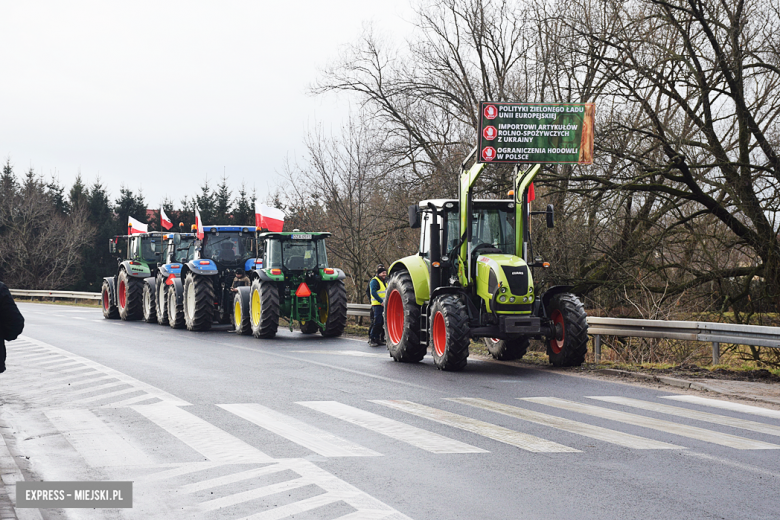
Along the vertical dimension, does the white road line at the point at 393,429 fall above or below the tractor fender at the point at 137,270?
below

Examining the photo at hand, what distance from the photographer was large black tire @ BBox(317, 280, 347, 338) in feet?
71.1

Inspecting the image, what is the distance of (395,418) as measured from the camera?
9.16m

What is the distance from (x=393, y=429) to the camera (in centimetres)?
851

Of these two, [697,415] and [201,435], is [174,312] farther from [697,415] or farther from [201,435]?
[697,415]

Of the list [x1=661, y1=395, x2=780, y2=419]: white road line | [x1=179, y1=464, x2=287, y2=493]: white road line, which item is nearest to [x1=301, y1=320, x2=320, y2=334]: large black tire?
[x1=661, y1=395, x2=780, y2=419]: white road line

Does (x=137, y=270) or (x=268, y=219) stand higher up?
(x=268, y=219)

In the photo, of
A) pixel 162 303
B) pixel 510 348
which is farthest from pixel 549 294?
pixel 162 303

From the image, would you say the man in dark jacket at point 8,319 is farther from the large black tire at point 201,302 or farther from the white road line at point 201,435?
the large black tire at point 201,302

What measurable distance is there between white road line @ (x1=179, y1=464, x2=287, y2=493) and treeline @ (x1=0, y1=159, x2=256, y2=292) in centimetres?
6073

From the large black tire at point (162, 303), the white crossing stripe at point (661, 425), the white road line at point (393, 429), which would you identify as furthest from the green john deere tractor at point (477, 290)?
the large black tire at point (162, 303)

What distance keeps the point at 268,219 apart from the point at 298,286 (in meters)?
2.39

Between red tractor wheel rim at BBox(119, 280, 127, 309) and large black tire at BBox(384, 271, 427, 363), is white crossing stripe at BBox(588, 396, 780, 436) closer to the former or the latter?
large black tire at BBox(384, 271, 427, 363)

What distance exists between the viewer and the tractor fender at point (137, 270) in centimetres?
2953

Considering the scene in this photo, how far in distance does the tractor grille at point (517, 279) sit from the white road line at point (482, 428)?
384 centimetres
